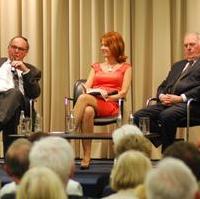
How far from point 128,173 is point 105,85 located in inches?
128

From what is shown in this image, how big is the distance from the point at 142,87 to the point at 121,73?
79 cm

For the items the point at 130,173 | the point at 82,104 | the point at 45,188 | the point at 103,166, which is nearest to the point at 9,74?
the point at 82,104

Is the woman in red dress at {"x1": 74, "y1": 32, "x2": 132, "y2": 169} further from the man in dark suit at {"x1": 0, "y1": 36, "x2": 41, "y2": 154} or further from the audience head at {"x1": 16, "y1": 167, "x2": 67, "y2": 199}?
the audience head at {"x1": 16, "y1": 167, "x2": 67, "y2": 199}

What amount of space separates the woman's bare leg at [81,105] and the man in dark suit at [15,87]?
51 cm

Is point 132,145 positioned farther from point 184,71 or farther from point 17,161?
point 184,71

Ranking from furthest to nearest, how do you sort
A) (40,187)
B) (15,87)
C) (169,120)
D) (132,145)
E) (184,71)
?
(15,87) → (184,71) → (169,120) → (132,145) → (40,187)

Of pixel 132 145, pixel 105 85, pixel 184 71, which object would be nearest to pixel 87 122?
pixel 105 85

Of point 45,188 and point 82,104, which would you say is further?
point 82,104

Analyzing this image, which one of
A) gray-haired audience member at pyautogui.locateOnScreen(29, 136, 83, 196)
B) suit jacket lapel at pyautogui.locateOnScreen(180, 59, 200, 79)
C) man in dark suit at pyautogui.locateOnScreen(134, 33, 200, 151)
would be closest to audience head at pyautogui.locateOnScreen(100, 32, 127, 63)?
man in dark suit at pyautogui.locateOnScreen(134, 33, 200, 151)

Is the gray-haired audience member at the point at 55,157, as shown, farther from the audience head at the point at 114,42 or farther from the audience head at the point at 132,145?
the audience head at the point at 114,42

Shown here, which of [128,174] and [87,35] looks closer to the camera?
[128,174]

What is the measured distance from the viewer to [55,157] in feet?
7.19

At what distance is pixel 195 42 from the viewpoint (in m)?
5.04

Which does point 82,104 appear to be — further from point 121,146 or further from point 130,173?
point 130,173
